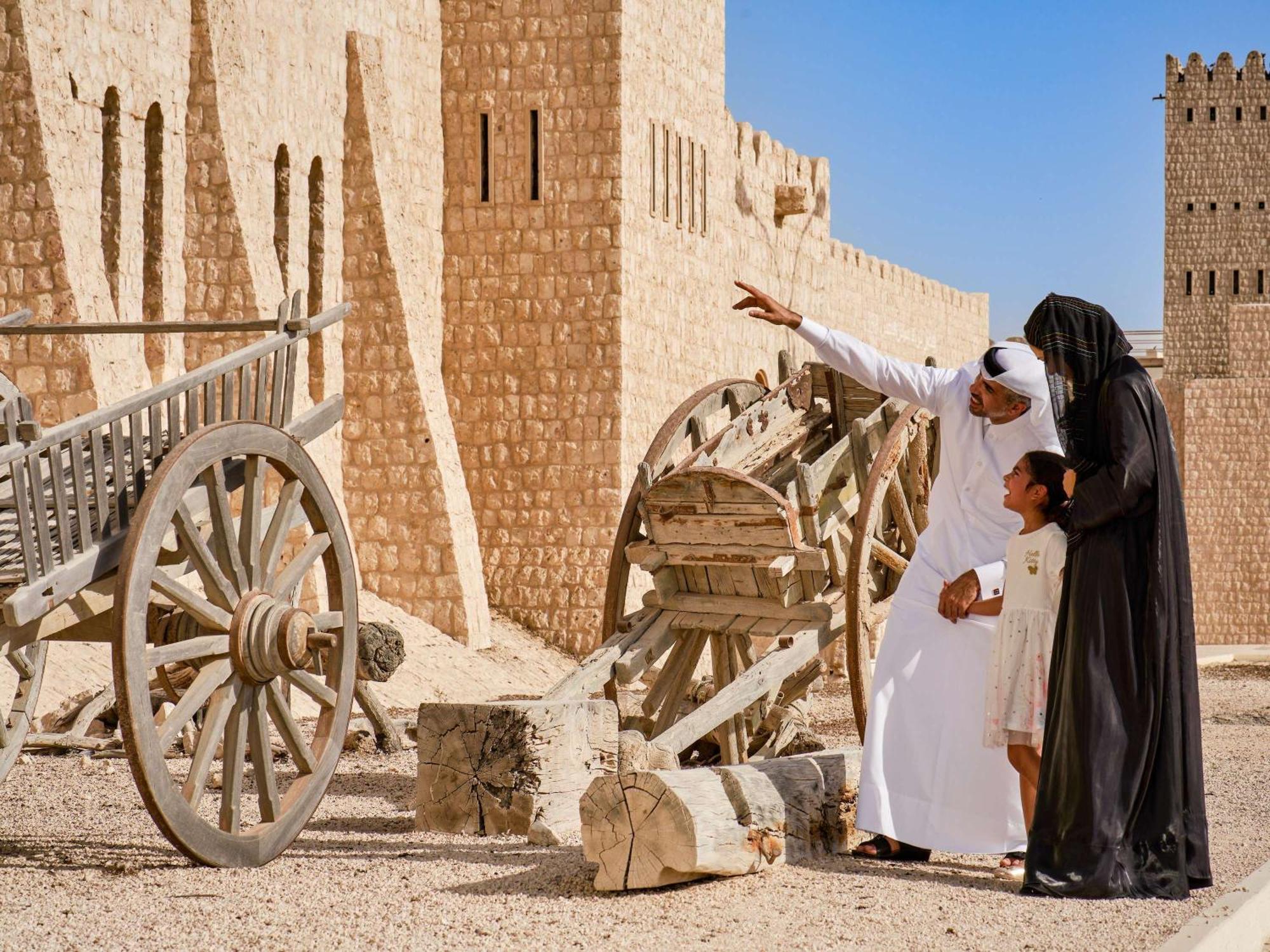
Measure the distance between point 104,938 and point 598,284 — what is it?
10.8 metres

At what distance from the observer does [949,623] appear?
4941 mm

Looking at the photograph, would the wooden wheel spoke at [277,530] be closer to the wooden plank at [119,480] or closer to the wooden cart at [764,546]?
the wooden plank at [119,480]

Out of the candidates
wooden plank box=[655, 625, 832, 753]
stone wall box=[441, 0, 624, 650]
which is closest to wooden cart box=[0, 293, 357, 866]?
wooden plank box=[655, 625, 832, 753]

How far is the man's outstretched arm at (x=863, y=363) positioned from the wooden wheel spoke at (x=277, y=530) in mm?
1521

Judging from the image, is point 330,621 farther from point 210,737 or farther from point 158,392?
point 158,392

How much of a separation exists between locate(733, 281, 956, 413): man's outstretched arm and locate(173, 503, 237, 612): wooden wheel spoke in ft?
5.87

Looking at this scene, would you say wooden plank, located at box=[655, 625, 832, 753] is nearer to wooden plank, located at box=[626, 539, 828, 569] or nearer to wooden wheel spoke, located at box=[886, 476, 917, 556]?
wooden plank, located at box=[626, 539, 828, 569]

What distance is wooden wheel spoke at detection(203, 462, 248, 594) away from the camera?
14.9ft

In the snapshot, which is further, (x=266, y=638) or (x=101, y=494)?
(x=266, y=638)

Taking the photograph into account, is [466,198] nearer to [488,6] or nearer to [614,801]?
[488,6]

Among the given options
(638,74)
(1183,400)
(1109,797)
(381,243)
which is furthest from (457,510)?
(1183,400)

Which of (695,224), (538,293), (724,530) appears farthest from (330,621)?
(695,224)

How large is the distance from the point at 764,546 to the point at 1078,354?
218 cm

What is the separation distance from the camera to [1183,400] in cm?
2573
